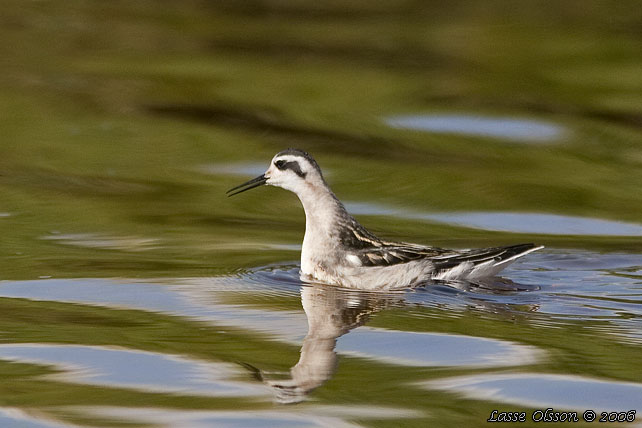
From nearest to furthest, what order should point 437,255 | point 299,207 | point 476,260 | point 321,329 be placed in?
point 321,329 → point 476,260 → point 437,255 → point 299,207

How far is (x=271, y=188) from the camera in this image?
14594mm

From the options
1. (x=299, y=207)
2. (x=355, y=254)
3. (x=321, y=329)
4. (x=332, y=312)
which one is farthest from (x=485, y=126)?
(x=321, y=329)

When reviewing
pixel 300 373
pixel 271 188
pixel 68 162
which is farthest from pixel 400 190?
pixel 300 373

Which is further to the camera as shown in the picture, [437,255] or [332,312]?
[437,255]

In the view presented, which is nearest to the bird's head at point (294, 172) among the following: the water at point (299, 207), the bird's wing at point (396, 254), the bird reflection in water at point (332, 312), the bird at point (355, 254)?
the bird at point (355, 254)

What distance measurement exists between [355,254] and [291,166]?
3.40ft

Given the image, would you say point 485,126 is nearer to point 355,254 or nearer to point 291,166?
point 291,166

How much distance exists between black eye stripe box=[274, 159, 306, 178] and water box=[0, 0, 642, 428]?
0.76 metres

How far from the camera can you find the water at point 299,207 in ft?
25.5

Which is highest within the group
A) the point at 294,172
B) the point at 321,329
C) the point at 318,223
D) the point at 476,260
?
the point at 294,172

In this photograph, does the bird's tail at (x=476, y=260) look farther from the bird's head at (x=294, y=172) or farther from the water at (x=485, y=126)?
the water at (x=485, y=126)

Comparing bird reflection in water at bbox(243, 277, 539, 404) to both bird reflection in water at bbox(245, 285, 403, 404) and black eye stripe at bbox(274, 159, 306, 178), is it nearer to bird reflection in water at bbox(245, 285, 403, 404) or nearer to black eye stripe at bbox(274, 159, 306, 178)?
bird reflection in water at bbox(245, 285, 403, 404)

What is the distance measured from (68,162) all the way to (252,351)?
278 inches

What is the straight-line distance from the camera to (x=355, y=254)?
10773 millimetres
